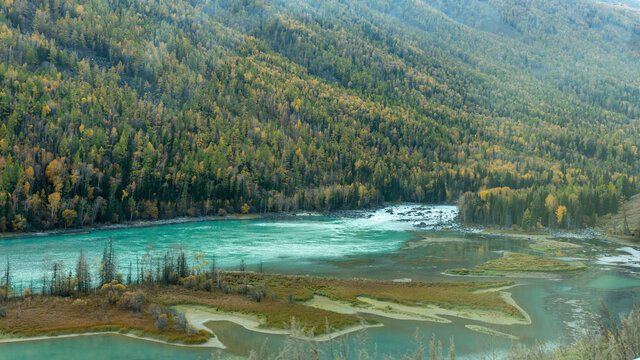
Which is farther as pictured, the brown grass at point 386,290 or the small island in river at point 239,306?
the brown grass at point 386,290

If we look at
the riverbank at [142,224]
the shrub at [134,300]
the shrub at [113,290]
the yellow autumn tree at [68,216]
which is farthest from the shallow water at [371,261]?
the yellow autumn tree at [68,216]

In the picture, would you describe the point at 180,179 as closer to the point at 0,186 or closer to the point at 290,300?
the point at 0,186

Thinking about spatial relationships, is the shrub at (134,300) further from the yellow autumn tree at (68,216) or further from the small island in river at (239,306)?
the yellow autumn tree at (68,216)

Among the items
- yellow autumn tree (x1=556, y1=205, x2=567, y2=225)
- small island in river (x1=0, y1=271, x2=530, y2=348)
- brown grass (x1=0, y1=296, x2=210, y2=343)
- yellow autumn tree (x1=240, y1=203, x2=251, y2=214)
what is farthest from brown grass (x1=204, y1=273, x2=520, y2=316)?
yellow autumn tree (x1=240, y1=203, x2=251, y2=214)

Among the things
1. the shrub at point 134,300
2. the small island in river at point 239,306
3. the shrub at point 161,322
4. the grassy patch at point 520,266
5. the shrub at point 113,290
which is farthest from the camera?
the grassy patch at point 520,266

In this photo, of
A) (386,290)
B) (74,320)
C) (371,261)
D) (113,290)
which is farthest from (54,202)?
(386,290)
